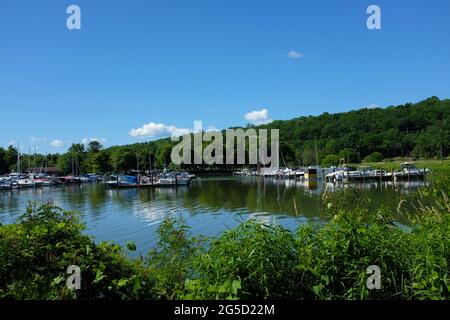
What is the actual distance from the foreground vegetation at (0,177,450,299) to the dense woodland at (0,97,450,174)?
122 metres

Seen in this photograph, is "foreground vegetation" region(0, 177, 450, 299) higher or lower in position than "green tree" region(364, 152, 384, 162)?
lower

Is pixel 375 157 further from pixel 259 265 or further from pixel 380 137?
pixel 259 265

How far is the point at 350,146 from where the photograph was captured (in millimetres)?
153500

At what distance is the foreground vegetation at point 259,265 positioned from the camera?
185 inches

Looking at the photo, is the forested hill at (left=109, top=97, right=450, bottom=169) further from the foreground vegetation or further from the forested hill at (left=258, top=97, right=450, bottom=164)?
the foreground vegetation

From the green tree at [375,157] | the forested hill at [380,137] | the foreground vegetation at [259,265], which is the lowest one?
the foreground vegetation at [259,265]

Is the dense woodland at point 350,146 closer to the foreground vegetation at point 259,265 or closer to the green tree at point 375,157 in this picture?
the green tree at point 375,157

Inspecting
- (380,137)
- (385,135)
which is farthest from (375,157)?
(385,135)

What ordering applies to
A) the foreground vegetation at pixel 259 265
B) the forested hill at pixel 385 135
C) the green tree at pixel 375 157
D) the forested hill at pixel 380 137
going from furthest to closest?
the green tree at pixel 375 157, the forested hill at pixel 385 135, the forested hill at pixel 380 137, the foreground vegetation at pixel 259 265

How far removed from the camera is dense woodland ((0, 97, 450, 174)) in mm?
137875

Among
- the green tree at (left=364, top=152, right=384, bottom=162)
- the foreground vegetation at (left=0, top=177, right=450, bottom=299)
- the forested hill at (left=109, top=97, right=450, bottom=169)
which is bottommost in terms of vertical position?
the foreground vegetation at (left=0, top=177, right=450, bottom=299)

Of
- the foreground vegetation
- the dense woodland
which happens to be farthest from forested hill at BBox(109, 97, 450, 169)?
the foreground vegetation

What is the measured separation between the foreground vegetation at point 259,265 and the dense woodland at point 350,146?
122 m

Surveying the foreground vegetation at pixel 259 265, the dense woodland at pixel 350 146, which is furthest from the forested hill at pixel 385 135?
the foreground vegetation at pixel 259 265
